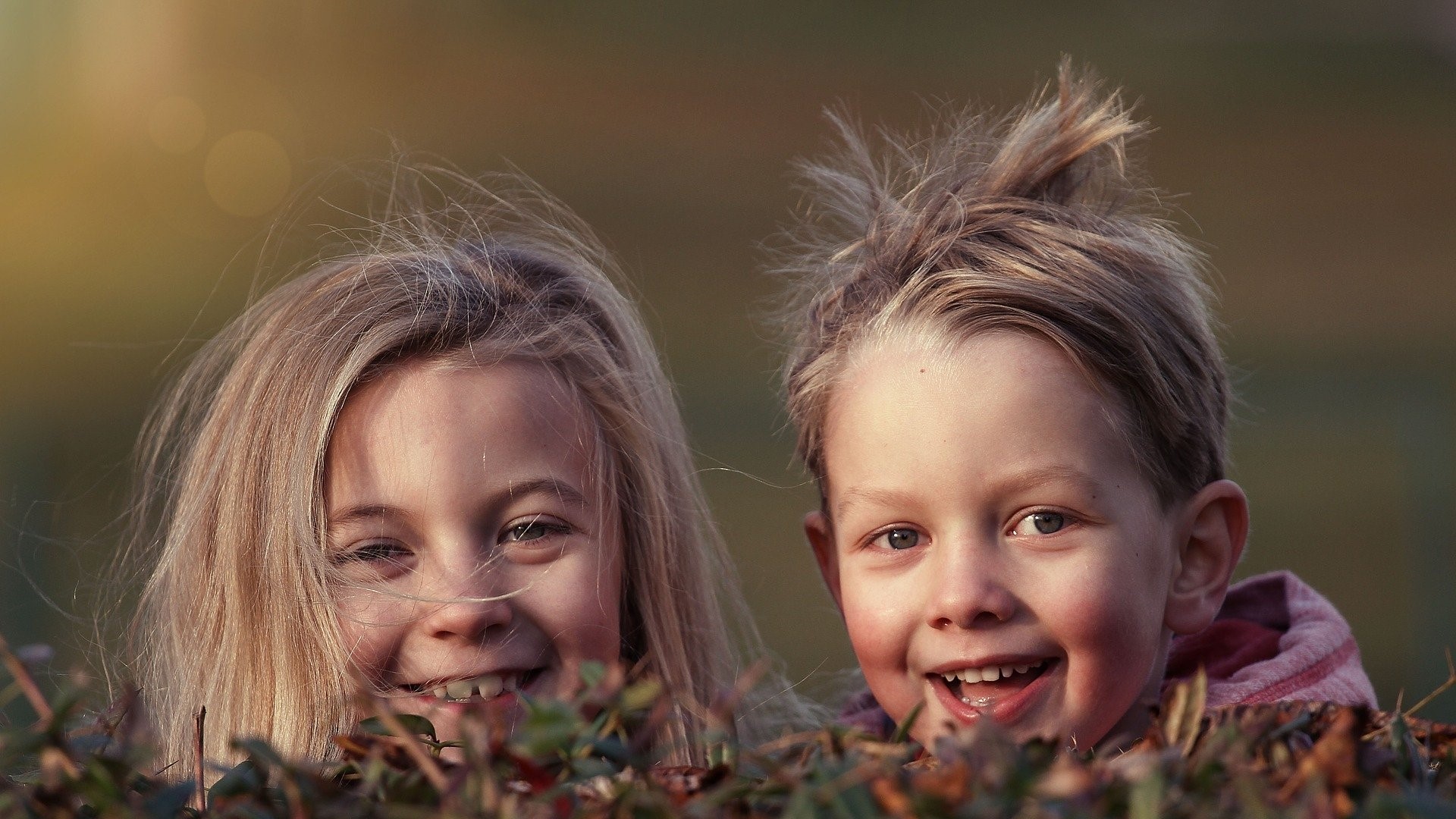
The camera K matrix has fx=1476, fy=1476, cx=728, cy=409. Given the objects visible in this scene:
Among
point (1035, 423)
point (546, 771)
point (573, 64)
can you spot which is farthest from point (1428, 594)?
point (546, 771)

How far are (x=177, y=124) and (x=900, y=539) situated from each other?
17.7 feet

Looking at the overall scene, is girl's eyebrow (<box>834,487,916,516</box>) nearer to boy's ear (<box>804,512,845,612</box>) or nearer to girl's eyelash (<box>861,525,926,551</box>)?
girl's eyelash (<box>861,525,926,551</box>)

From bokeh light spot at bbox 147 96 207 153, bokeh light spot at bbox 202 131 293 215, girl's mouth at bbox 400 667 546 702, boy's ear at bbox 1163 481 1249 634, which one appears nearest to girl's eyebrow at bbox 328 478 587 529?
girl's mouth at bbox 400 667 546 702

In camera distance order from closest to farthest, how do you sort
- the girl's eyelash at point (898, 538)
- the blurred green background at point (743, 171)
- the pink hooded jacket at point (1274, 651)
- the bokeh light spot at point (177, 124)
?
the girl's eyelash at point (898, 538), the pink hooded jacket at point (1274, 651), the blurred green background at point (743, 171), the bokeh light spot at point (177, 124)

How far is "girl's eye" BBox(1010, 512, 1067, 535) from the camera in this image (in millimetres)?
1553

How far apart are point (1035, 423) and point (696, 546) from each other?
674 millimetres

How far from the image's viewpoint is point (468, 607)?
63.4 inches

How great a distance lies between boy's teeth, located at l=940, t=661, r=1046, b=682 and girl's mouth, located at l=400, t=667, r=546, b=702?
1.60 ft

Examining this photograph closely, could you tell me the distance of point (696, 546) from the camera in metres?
2.09

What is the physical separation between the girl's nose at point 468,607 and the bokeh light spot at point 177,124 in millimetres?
5061

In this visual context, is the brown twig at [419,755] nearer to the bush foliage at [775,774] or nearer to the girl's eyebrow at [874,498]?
the bush foliage at [775,774]

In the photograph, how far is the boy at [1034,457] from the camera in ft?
5.07

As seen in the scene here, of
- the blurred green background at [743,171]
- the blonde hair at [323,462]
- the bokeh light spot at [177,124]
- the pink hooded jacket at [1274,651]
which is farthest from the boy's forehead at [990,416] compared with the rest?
the bokeh light spot at [177,124]

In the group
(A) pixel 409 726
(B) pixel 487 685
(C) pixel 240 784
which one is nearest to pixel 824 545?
(B) pixel 487 685
